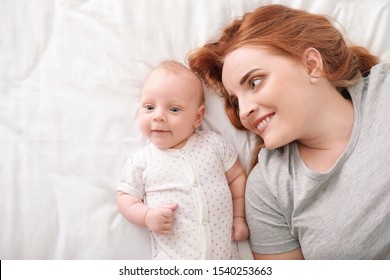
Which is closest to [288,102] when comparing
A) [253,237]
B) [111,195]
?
[253,237]

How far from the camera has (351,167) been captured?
0.92 m

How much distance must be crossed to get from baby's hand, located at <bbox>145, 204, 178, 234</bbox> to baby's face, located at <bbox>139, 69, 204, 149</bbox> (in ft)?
0.52

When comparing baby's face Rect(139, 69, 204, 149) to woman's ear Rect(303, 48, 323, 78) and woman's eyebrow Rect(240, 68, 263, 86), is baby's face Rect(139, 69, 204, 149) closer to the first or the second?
woman's eyebrow Rect(240, 68, 263, 86)

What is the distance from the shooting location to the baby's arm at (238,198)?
1042mm

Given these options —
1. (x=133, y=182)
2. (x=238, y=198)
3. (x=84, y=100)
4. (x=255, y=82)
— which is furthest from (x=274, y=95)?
(x=84, y=100)

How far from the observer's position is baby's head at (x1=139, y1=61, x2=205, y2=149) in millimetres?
1010

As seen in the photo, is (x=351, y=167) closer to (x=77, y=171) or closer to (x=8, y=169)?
(x=77, y=171)

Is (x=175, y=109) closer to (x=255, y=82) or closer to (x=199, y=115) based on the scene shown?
(x=199, y=115)

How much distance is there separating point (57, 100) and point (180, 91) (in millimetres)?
342

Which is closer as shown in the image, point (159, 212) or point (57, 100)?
point (159, 212)

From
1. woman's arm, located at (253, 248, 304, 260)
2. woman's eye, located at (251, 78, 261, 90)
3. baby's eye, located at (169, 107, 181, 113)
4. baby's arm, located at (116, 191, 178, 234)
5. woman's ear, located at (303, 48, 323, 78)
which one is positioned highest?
woman's ear, located at (303, 48, 323, 78)

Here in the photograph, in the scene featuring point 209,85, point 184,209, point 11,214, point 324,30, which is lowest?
point 11,214

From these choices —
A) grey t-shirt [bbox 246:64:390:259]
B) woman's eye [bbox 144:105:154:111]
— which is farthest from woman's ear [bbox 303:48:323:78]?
woman's eye [bbox 144:105:154:111]

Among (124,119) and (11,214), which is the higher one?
(124,119)
